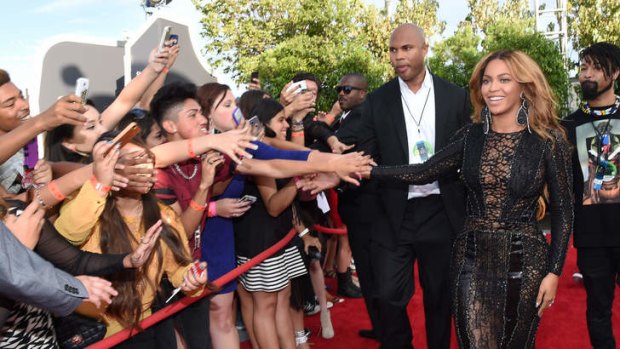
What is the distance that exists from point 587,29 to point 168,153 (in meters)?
24.4

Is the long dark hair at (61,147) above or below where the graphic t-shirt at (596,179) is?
above

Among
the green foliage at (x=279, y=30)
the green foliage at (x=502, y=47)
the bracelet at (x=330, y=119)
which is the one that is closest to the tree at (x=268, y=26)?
the green foliage at (x=279, y=30)

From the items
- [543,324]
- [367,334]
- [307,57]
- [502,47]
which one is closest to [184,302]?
[367,334]

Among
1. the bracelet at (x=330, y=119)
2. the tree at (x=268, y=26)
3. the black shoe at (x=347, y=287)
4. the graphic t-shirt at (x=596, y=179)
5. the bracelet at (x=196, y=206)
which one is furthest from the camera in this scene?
the tree at (x=268, y=26)

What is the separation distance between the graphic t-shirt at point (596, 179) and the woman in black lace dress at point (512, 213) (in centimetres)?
114

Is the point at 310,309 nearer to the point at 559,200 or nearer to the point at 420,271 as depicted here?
the point at 420,271

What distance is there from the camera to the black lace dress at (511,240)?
335 centimetres

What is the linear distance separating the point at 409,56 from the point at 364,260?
6.07 feet

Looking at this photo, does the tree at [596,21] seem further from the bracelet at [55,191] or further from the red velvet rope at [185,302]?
the bracelet at [55,191]

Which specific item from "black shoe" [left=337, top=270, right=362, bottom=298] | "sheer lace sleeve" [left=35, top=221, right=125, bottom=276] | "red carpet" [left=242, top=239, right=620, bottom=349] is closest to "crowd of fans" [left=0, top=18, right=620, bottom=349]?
"sheer lace sleeve" [left=35, top=221, right=125, bottom=276]

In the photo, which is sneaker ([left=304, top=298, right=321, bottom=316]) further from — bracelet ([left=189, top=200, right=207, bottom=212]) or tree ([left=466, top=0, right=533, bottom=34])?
tree ([left=466, top=0, right=533, bottom=34])

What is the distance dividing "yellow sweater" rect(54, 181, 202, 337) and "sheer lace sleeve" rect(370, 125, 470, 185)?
1465 mm

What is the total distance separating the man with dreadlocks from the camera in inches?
172

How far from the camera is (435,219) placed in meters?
4.23
